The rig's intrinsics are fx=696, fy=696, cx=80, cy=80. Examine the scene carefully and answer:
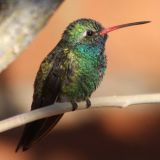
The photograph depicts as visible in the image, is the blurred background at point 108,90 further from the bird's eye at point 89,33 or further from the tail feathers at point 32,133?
the tail feathers at point 32,133

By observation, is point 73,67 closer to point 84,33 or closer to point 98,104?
point 84,33

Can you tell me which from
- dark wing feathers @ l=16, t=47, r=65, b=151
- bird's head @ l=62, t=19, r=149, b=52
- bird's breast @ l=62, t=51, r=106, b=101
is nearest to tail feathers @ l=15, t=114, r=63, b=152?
dark wing feathers @ l=16, t=47, r=65, b=151

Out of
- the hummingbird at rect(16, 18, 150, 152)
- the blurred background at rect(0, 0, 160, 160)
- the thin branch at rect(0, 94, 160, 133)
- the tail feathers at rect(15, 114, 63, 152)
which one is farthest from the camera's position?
the blurred background at rect(0, 0, 160, 160)

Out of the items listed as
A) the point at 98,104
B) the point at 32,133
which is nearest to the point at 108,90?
the point at 32,133

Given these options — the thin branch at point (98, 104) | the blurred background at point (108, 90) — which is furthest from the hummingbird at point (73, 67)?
the blurred background at point (108, 90)

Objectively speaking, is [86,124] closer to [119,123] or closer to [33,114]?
[119,123]

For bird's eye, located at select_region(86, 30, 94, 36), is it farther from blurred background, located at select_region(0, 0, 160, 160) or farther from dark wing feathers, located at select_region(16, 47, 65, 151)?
blurred background, located at select_region(0, 0, 160, 160)

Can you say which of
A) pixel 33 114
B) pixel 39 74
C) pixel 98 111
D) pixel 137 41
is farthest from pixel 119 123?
pixel 33 114

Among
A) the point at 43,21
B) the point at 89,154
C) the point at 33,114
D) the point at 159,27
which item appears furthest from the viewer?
the point at 159,27
